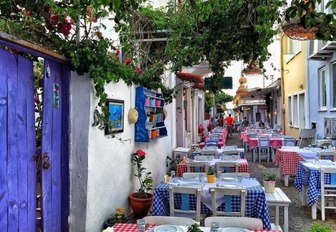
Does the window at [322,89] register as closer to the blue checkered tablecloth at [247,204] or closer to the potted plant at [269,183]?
the potted plant at [269,183]

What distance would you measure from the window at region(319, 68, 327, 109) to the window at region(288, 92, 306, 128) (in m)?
2.05

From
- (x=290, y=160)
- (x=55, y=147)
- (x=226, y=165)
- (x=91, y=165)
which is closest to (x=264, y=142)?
(x=290, y=160)

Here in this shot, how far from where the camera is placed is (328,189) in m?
5.95

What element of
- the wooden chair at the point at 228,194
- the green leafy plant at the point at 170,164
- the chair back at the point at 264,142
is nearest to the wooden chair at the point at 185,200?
the wooden chair at the point at 228,194

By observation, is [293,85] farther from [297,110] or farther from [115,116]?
[115,116]

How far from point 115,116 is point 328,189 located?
387 cm

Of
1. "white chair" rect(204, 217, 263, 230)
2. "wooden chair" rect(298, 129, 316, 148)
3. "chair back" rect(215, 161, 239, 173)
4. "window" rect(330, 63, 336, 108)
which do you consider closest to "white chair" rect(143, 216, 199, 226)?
"white chair" rect(204, 217, 263, 230)

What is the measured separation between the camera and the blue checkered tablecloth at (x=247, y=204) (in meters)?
4.43

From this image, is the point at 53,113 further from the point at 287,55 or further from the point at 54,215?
the point at 287,55

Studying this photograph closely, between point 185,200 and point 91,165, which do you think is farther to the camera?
point 185,200

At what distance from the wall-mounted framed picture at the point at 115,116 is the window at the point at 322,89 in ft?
31.5

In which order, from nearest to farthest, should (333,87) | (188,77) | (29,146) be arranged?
1. (29,146)
2. (188,77)
3. (333,87)

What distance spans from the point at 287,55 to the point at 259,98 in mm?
11214

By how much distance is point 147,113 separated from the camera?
6.86 meters
